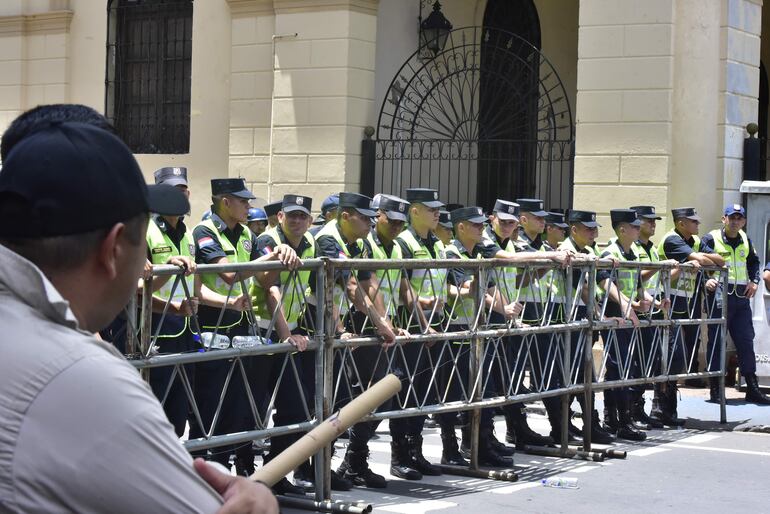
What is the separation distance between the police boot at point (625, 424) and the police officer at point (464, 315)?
1.65 m

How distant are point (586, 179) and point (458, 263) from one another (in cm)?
736

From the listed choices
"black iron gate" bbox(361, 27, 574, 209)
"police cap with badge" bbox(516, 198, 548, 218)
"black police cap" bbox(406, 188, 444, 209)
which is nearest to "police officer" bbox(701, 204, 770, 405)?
"police cap with badge" bbox(516, 198, 548, 218)

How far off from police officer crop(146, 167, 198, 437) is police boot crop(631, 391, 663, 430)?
5361 mm

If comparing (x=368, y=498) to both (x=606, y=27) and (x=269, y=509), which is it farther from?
(x=606, y=27)

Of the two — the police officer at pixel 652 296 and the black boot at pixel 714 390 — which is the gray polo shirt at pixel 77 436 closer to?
the police officer at pixel 652 296

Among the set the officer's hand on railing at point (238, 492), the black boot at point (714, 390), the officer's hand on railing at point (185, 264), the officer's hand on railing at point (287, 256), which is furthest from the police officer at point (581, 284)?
the officer's hand on railing at point (238, 492)

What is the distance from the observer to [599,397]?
534 inches

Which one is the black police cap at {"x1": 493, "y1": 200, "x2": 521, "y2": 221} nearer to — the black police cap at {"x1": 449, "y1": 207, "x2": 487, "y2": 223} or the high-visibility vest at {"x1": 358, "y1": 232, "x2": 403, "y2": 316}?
the black police cap at {"x1": 449, "y1": 207, "x2": 487, "y2": 223}

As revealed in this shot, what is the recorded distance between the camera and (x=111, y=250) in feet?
6.23

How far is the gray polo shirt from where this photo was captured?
167 cm

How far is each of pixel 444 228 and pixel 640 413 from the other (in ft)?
8.87

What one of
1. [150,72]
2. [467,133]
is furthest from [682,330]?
A: [150,72]

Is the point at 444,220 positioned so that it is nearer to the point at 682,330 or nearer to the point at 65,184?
the point at 682,330

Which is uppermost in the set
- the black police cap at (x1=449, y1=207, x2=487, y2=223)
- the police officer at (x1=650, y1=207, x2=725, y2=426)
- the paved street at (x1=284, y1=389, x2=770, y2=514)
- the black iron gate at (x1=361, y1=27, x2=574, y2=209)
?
the black iron gate at (x1=361, y1=27, x2=574, y2=209)
